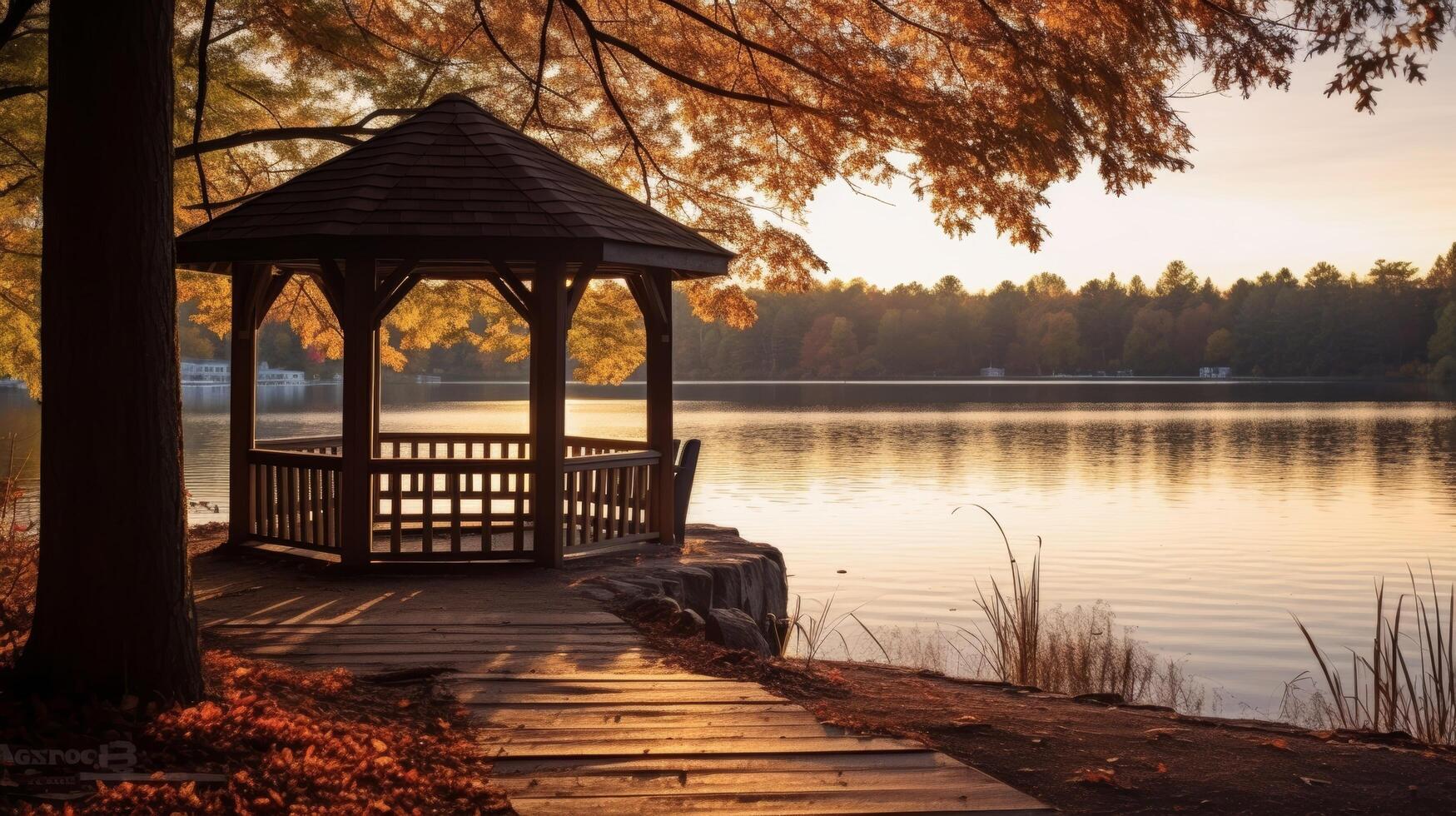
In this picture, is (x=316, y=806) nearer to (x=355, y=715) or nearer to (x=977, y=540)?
(x=355, y=715)

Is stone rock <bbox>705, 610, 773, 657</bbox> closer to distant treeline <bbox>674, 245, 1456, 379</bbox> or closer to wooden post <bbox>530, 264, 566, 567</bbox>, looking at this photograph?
wooden post <bbox>530, 264, 566, 567</bbox>

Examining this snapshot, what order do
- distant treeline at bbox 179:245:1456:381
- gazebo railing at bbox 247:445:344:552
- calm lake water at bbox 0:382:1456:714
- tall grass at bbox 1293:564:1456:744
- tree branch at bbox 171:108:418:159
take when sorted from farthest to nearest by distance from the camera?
distant treeline at bbox 179:245:1456:381, calm lake water at bbox 0:382:1456:714, tree branch at bbox 171:108:418:159, gazebo railing at bbox 247:445:344:552, tall grass at bbox 1293:564:1456:744

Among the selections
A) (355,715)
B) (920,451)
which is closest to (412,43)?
(355,715)

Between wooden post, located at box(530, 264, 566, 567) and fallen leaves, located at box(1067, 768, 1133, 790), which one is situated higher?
wooden post, located at box(530, 264, 566, 567)

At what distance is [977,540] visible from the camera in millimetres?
19547

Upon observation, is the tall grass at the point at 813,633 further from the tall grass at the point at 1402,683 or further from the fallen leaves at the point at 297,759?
the fallen leaves at the point at 297,759

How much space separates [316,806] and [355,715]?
45.6 inches

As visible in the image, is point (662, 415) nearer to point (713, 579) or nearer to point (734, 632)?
point (713, 579)

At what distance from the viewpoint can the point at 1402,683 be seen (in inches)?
445

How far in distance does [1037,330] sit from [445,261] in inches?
5466

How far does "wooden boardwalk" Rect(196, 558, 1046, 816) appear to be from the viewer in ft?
14.3

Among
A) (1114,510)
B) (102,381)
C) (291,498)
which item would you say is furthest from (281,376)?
(102,381)

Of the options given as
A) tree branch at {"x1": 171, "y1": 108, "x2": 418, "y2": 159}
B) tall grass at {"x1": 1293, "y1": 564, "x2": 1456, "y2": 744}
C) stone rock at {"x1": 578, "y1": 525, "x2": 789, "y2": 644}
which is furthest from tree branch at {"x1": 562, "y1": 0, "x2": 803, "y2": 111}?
tall grass at {"x1": 1293, "y1": 564, "x2": 1456, "y2": 744}

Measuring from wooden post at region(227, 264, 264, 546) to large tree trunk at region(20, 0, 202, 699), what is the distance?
538 centimetres
